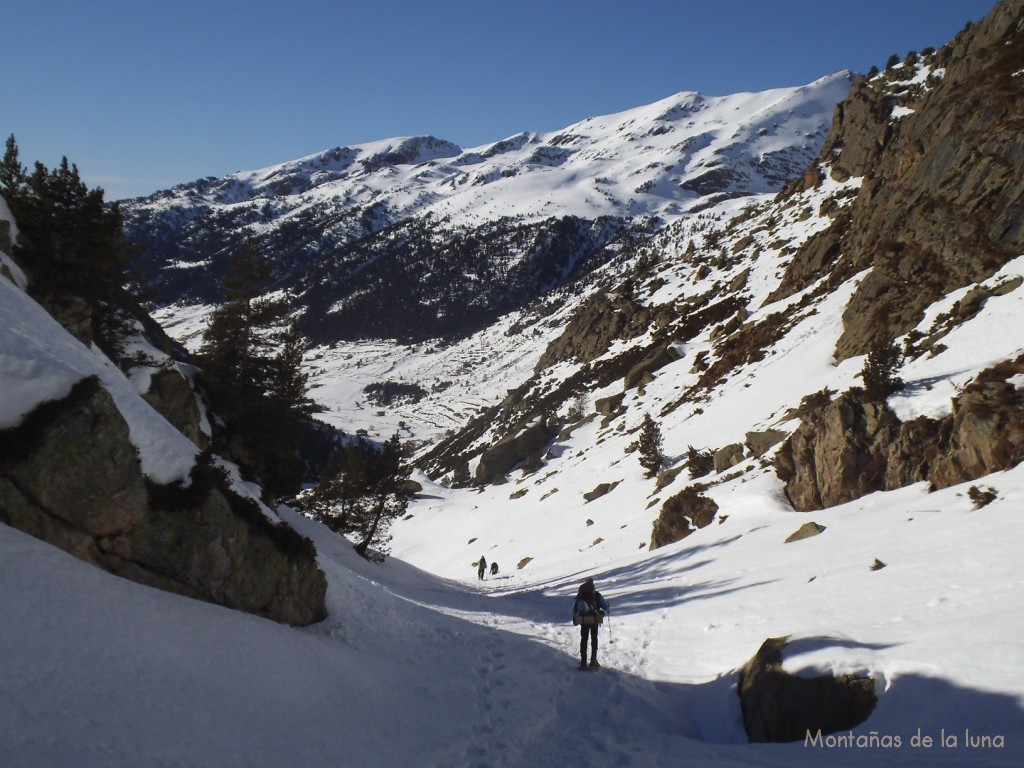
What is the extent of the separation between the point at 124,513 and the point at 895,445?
23.9 meters

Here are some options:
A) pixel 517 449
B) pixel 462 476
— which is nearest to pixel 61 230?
pixel 517 449

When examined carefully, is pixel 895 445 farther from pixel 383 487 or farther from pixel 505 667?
pixel 383 487

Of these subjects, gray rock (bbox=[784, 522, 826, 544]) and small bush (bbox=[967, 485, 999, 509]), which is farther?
gray rock (bbox=[784, 522, 826, 544])

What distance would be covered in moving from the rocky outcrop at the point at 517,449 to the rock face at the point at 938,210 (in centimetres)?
3270

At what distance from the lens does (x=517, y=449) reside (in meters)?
70.2

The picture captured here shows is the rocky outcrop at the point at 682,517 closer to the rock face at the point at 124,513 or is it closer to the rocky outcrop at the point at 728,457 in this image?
the rocky outcrop at the point at 728,457

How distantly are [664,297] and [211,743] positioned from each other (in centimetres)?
9316

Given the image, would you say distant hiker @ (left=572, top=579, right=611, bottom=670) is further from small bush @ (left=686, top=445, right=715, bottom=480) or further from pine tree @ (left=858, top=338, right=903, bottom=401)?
small bush @ (left=686, top=445, right=715, bottom=480)

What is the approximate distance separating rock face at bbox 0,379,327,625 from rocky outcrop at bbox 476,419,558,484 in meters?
57.6

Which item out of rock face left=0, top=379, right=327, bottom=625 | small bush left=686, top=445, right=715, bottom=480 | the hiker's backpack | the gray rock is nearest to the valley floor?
rock face left=0, top=379, right=327, bottom=625

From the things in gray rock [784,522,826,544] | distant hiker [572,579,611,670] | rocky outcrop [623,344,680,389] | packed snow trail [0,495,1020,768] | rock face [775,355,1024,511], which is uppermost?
rocky outcrop [623,344,680,389]

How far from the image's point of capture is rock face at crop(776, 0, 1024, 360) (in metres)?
32.2

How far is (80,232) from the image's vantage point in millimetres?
18781

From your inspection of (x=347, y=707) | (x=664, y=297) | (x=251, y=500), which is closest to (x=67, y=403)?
(x=251, y=500)
